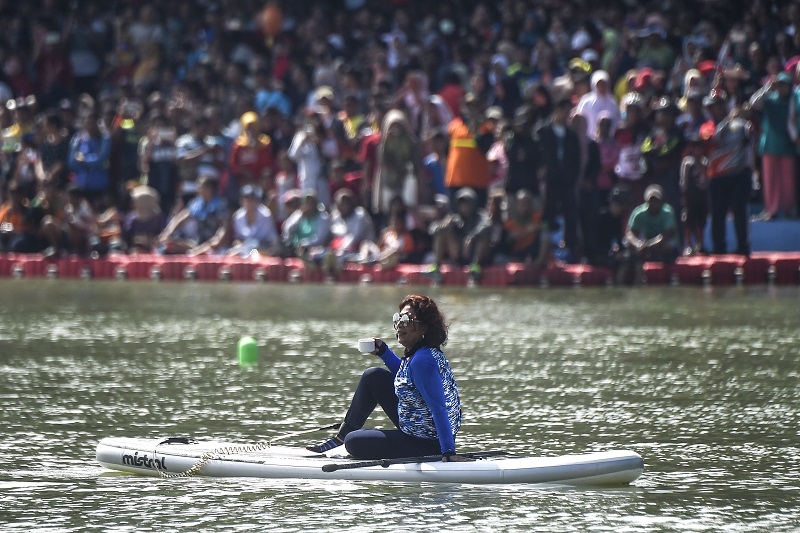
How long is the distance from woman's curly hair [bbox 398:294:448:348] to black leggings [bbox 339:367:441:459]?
52cm

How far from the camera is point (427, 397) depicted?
27.9ft

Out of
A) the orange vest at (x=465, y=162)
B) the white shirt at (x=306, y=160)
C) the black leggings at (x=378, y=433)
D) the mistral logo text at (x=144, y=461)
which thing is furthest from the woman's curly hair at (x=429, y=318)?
the white shirt at (x=306, y=160)

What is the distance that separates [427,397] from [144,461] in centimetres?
180

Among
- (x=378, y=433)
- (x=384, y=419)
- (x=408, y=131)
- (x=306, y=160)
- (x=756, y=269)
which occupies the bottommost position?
(x=384, y=419)

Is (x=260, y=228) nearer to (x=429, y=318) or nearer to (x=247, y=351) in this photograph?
(x=247, y=351)

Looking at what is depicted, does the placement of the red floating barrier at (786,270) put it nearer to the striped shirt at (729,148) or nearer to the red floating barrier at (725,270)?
the red floating barrier at (725,270)

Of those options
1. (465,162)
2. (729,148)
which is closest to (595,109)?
(465,162)

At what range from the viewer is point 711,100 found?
20.2 metres

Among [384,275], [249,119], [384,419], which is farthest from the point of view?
[249,119]

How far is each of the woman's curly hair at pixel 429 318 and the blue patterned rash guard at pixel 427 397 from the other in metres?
0.06

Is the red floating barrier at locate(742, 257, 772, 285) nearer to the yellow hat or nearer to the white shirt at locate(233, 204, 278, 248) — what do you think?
the white shirt at locate(233, 204, 278, 248)

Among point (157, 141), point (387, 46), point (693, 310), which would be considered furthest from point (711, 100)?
point (157, 141)

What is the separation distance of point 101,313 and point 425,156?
6105mm

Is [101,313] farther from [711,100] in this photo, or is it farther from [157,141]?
[711,100]
